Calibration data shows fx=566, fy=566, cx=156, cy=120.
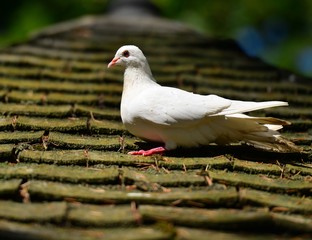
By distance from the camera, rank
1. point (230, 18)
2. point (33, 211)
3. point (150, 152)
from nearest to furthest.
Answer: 1. point (33, 211)
2. point (150, 152)
3. point (230, 18)

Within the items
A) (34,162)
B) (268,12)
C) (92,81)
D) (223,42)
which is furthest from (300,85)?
(268,12)

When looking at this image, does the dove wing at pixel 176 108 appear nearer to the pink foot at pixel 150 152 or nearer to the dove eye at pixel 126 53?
the pink foot at pixel 150 152

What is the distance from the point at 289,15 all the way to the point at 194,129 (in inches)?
243

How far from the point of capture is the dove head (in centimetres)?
284

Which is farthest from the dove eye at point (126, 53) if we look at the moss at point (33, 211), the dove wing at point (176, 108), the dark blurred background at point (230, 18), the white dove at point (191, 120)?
the dark blurred background at point (230, 18)

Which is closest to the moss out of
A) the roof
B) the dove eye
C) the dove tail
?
the roof

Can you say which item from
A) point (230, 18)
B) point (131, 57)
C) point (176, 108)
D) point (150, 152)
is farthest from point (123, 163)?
point (230, 18)

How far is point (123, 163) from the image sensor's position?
246 cm

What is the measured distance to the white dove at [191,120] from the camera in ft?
8.25

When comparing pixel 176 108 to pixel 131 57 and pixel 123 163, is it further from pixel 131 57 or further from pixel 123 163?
pixel 131 57

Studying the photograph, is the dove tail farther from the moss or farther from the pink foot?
the moss

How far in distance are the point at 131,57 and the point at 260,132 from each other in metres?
0.75

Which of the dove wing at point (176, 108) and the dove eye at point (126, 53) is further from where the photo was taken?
the dove eye at point (126, 53)

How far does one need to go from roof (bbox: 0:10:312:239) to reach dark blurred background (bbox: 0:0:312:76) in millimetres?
3189
